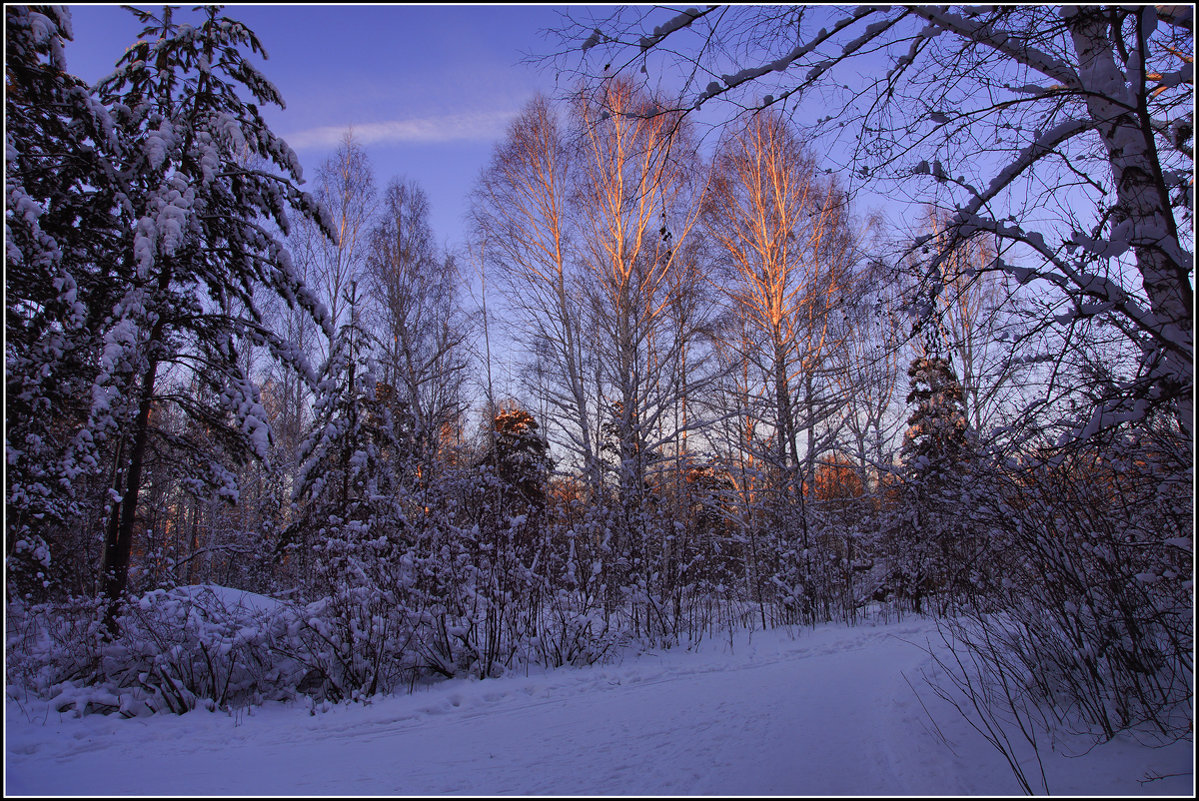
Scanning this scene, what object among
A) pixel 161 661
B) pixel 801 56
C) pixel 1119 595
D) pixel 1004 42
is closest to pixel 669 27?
pixel 801 56

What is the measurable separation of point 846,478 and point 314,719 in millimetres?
14139

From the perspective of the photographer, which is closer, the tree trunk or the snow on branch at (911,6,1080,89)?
the snow on branch at (911,6,1080,89)

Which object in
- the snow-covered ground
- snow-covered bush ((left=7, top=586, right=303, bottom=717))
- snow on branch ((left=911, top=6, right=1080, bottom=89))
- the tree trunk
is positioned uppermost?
snow on branch ((left=911, top=6, right=1080, bottom=89))

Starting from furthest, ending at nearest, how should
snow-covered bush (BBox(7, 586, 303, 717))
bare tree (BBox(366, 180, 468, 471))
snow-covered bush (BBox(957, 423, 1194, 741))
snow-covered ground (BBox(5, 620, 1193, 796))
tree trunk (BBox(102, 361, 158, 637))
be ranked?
bare tree (BBox(366, 180, 468, 471)) < tree trunk (BBox(102, 361, 158, 637)) < snow-covered bush (BBox(7, 586, 303, 717)) < snow-covered bush (BBox(957, 423, 1194, 741)) < snow-covered ground (BBox(5, 620, 1193, 796))

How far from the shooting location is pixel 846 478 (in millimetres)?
15344

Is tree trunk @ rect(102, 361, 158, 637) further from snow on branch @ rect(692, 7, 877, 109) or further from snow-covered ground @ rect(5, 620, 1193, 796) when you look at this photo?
snow on branch @ rect(692, 7, 877, 109)

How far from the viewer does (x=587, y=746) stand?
125 inches

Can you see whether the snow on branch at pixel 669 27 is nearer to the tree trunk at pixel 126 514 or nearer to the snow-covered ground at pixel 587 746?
the snow-covered ground at pixel 587 746

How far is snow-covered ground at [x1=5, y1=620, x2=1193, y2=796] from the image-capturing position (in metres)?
2.41

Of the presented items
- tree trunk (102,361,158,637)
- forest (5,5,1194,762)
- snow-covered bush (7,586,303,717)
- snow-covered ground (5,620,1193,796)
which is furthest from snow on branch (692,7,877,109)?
tree trunk (102,361,158,637)

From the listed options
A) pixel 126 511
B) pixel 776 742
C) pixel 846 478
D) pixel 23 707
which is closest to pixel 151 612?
pixel 23 707

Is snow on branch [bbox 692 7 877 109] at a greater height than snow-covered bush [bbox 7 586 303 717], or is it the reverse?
snow on branch [bbox 692 7 877 109]

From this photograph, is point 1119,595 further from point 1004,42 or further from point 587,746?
point 587,746

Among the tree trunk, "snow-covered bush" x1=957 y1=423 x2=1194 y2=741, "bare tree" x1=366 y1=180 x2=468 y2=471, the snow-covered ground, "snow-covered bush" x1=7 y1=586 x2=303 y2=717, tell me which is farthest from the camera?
"bare tree" x1=366 y1=180 x2=468 y2=471
